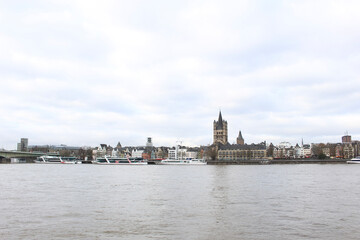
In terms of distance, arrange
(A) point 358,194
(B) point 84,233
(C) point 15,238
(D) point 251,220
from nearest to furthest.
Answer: (C) point 15,238
(B) point 84,233
(D) point 251,220
(A) point 358,194

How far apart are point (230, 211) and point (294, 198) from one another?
→ 10818 millimetres

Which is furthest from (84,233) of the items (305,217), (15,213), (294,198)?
(294,198)

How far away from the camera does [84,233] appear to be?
783 inches

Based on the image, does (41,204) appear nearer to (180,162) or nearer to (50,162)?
(180,162)

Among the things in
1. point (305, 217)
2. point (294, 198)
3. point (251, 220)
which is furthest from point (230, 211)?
point (294, 198)

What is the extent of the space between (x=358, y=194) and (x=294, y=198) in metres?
8.97

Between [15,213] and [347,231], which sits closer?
[347,231]

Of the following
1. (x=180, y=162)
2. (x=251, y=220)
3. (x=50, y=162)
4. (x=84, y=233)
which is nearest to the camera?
(x=84, y=233)

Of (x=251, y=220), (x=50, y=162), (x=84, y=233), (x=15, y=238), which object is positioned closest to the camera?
(x=15, y=238)

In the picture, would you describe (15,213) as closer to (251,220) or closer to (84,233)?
(84,233)

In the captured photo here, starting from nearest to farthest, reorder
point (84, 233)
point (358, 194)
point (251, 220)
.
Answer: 1. point (84, 233)
2. point (251, 220)
3. point (358, 194)

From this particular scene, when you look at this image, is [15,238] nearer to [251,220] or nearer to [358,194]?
[251,220]

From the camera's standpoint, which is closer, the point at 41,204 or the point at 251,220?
the point at 251,220

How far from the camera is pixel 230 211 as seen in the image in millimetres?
27078
